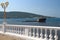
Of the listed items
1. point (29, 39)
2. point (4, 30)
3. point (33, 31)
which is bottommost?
point (4, 30)

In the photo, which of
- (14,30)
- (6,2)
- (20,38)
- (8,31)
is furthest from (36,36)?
(6,2)

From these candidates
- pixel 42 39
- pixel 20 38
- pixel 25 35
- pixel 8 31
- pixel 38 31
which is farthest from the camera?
pixel 8 31

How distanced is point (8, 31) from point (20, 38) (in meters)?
2.24

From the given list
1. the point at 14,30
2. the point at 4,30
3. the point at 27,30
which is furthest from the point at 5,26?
the point at 27,30

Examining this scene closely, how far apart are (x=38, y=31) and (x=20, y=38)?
5.17ft

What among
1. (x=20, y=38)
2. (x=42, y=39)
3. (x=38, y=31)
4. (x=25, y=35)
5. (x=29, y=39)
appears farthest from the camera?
(x=20, y=38)

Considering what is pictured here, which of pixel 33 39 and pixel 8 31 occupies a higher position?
pixel 33 39

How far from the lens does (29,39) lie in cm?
613

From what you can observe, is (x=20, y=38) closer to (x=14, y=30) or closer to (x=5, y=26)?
(x=14, y=30)

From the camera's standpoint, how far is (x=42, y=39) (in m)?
5.30

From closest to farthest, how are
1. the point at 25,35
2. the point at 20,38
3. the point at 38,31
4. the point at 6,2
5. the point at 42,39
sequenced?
the point at 42,39, the point at 38,31, the point at 25,35, the point at 20,38, the point at 6,2

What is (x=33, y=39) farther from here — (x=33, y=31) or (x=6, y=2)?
(x=6, y=2)

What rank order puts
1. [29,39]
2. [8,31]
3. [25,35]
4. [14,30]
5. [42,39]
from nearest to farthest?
[42,39]
[29,39]
[25,35]
[14,30]
[8,31]

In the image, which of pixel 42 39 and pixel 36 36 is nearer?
pixel 42 39
